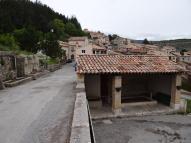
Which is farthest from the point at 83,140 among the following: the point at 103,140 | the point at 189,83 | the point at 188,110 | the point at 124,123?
the point at 189,83

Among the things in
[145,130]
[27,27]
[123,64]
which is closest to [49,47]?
[27,27]

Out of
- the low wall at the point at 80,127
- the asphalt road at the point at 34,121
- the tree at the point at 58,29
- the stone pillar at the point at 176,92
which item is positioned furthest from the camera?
the tree at the point at 58,29

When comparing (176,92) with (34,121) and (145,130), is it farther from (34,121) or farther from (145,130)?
(34,121)

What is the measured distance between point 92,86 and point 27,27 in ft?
138

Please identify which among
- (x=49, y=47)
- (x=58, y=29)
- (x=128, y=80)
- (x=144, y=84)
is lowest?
(x=144, y=84)

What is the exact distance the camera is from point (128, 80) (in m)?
18.1

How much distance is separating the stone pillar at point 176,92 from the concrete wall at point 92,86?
495cm

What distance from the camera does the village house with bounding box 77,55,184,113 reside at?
48.0 ft

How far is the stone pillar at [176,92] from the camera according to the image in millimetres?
15805

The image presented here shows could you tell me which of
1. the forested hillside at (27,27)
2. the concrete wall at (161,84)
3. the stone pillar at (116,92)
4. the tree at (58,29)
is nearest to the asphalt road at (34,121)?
the stone pillar at (116,92)

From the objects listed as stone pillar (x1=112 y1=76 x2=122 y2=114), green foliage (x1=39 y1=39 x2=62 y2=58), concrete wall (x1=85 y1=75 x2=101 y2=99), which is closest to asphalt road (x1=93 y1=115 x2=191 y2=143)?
stone pillar (x1=112 y1=76 x2=122 y2=114)

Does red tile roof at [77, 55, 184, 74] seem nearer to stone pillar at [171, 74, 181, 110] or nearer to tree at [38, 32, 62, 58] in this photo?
stone pillar at [171, 74, 181, 110]

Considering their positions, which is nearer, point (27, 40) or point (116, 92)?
point (116, 92)

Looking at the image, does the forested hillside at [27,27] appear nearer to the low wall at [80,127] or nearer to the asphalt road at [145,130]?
the asphalt road at [145,130]
